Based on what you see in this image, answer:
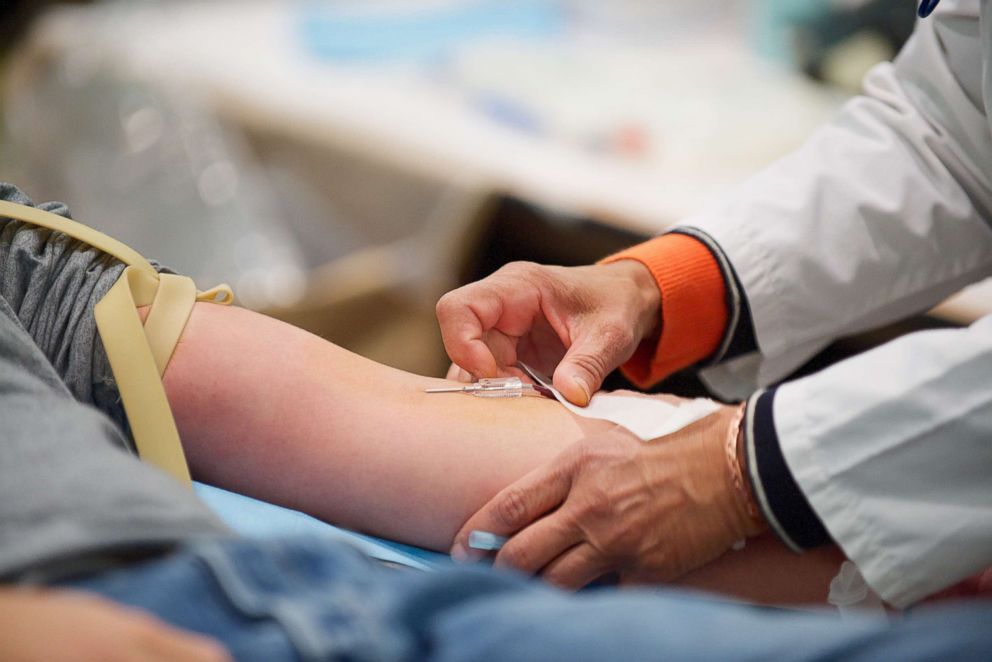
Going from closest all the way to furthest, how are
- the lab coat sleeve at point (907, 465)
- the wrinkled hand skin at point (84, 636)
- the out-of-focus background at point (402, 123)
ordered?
the wrinkled hand skin at point (84, 636), the lab coat sleeve at point (907, 465), the out-of-focus background at point (402, 123)

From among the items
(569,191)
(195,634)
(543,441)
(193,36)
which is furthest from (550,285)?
(193,36)

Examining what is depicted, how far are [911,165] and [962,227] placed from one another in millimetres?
74

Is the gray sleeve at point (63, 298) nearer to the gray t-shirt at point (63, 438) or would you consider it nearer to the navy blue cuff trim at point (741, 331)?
the gray t-shirt at point (63, 438)

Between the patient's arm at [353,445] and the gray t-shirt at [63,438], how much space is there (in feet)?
0.23

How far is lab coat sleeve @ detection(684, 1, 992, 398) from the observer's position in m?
0.87

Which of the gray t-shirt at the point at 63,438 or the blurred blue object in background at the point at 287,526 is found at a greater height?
the gray t-shirt at the point at 63,438

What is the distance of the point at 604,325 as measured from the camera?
0.79 m

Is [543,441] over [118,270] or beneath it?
beneath

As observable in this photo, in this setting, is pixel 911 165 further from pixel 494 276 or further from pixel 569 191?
pixel 569 191

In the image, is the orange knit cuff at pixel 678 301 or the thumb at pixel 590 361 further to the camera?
the orange knit cuff at pixel 678 301

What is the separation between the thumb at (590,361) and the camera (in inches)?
28.0

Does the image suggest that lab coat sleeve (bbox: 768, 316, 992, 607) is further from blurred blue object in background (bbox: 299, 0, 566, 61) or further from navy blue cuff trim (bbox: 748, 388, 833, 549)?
blurred blue object in background (bbox: 299, 0, 566, 61)

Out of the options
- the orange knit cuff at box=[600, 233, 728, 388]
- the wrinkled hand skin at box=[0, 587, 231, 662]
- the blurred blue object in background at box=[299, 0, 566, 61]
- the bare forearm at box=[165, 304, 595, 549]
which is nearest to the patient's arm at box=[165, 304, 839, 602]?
the bare forearm at box=[165, 304, 595, 549]

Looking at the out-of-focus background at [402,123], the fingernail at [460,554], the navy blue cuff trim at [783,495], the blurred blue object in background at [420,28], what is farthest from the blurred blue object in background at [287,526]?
the blurred blue object in background at [420,28]
